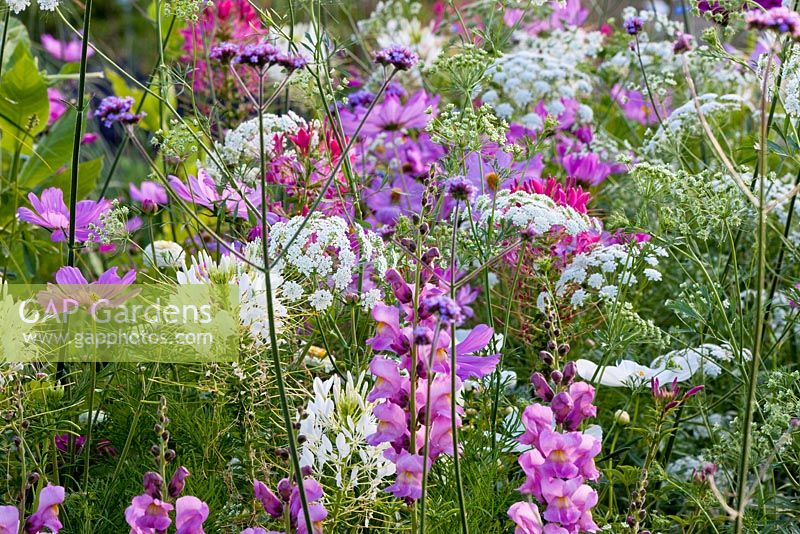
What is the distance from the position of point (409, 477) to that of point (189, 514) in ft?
0.92

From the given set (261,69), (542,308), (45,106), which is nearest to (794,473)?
(542,308)

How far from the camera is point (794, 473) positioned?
2168 mm

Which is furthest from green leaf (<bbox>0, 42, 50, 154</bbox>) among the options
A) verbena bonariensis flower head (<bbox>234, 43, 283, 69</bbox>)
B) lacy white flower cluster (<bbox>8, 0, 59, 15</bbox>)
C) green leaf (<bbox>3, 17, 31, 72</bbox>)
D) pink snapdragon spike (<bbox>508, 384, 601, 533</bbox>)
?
pink snapdragon spike (<bbox>508, 384, 601, 533</bbox>)

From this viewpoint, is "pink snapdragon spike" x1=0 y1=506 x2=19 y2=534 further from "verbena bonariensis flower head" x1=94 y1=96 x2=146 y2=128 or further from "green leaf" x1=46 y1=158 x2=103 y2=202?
"green leaf" x1=46 y1=158 x2=103 y2=202

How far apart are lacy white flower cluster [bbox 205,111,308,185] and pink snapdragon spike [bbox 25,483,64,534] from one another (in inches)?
31.4

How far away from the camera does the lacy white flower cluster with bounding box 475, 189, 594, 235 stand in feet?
5.71

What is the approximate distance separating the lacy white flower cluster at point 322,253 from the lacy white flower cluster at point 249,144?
331 millimetres

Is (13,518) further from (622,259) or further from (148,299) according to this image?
(622,259)

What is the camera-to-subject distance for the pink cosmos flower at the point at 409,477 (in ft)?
4.24

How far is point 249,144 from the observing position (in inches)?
82.0

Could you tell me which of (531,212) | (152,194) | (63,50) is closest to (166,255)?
(152,194)

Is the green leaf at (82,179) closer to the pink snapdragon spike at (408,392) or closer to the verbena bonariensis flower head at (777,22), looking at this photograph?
the pink snapdragon spike at (408,392)

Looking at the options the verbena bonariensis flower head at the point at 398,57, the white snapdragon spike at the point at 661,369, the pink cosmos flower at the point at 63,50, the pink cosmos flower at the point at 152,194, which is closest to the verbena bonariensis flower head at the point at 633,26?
the white snapdragon spike at the point at 661,369

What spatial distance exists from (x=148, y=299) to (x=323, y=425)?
581mm
